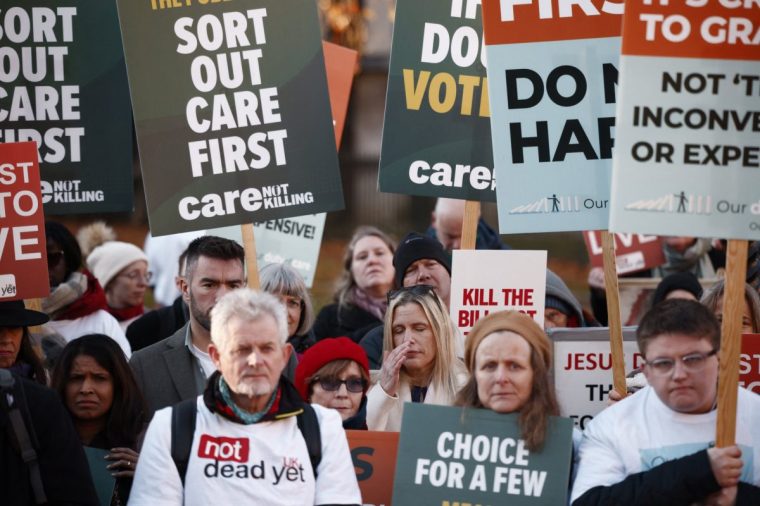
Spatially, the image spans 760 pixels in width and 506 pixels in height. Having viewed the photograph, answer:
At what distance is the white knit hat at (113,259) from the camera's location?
10180mm

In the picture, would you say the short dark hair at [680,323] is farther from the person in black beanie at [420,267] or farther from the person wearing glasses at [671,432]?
the person in black beanie at [420,267]

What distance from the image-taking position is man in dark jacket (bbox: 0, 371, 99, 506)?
5.23 metres

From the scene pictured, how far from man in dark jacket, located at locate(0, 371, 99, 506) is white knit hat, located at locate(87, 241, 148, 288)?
483 cm

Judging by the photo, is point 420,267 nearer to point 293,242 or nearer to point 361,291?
point 361,291

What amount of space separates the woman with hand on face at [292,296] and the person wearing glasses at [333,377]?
1.20 metres

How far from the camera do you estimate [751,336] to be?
6.62 m

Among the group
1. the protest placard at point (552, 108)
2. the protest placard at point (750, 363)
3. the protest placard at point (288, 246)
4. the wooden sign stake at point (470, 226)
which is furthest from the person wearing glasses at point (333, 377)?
the protest placard at point (288, 246)

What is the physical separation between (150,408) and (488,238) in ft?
15.1

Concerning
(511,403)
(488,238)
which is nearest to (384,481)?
(511,403)

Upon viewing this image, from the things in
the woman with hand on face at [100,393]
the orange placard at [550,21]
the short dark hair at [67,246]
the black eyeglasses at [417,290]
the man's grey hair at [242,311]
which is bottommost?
the woman with hand on face at [100,393]

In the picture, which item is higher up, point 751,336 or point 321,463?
point 751,336

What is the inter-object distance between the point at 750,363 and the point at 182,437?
2.82 metres

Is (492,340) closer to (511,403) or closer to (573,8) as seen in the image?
(511,403)

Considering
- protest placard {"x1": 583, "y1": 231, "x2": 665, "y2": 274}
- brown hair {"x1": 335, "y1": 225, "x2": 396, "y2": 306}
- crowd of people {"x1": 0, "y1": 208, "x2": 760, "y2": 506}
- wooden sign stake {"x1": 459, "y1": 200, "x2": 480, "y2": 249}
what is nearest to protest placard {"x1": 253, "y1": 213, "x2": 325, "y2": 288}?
brown hair {"x1": 335, "y1": 225, "x2": 396, "y2": 306}
